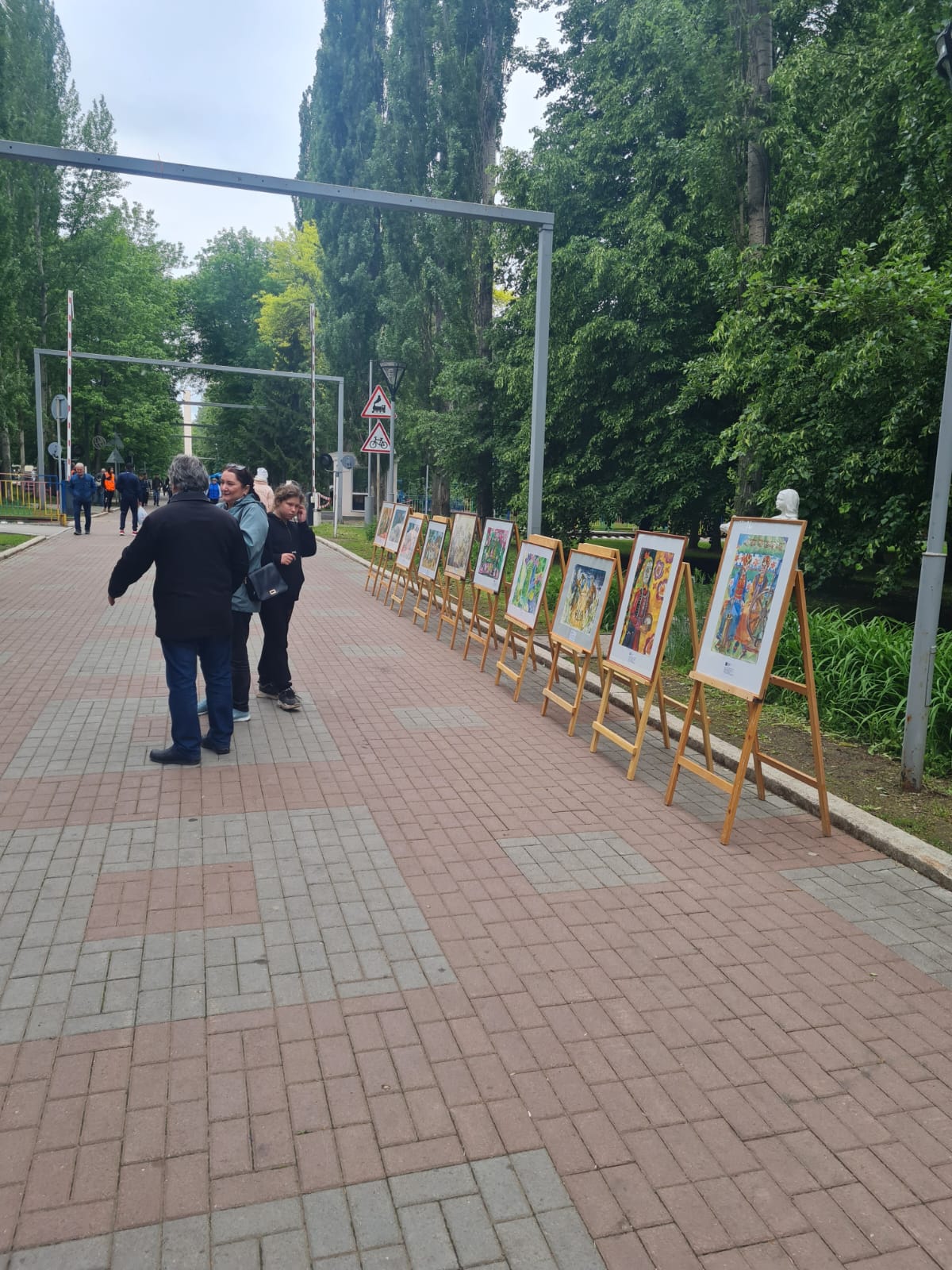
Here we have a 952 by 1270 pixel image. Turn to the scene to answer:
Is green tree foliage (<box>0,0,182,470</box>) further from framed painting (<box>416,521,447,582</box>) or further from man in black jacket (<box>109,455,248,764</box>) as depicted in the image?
man in black jacket (<box>109,455,248,764</box>)

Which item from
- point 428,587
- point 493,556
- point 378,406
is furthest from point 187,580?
point 378,406

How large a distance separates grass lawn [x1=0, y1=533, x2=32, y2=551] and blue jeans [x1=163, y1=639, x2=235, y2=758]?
15616mm

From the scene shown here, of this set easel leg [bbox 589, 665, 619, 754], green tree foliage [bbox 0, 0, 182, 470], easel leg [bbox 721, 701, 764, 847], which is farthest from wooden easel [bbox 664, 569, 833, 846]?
green tree foliage [bbox 0, 0, 182, 470]

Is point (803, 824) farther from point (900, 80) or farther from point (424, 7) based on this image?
point (424, 7)

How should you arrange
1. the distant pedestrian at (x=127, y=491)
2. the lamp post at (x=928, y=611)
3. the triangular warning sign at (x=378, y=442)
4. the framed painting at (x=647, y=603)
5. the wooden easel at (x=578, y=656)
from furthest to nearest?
the distant pedestrian at (x=127, y=491)
the triangular warning sign at (x=378, y=442)
the wooden easel at (x=578, y=656)
the framed painting at (x=647, y=603)
the lamp post at (x=928, y=611)

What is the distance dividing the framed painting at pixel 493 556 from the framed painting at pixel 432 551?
232 centimetres

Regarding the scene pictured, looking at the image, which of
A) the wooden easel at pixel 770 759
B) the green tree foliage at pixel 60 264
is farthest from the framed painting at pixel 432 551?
the green tree foliage at pixel 60 264

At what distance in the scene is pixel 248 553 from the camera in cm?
715

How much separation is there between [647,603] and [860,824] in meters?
2.17

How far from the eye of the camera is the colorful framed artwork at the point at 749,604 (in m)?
5.48

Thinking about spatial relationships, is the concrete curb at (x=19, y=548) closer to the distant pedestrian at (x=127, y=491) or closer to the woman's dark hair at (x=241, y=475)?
the distant pedestrian at (x=127, y=491)

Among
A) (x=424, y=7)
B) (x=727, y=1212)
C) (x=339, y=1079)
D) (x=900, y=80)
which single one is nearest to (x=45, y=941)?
(x=339, y=1079)

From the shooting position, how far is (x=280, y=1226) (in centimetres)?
254

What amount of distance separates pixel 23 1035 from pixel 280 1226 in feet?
4.31
